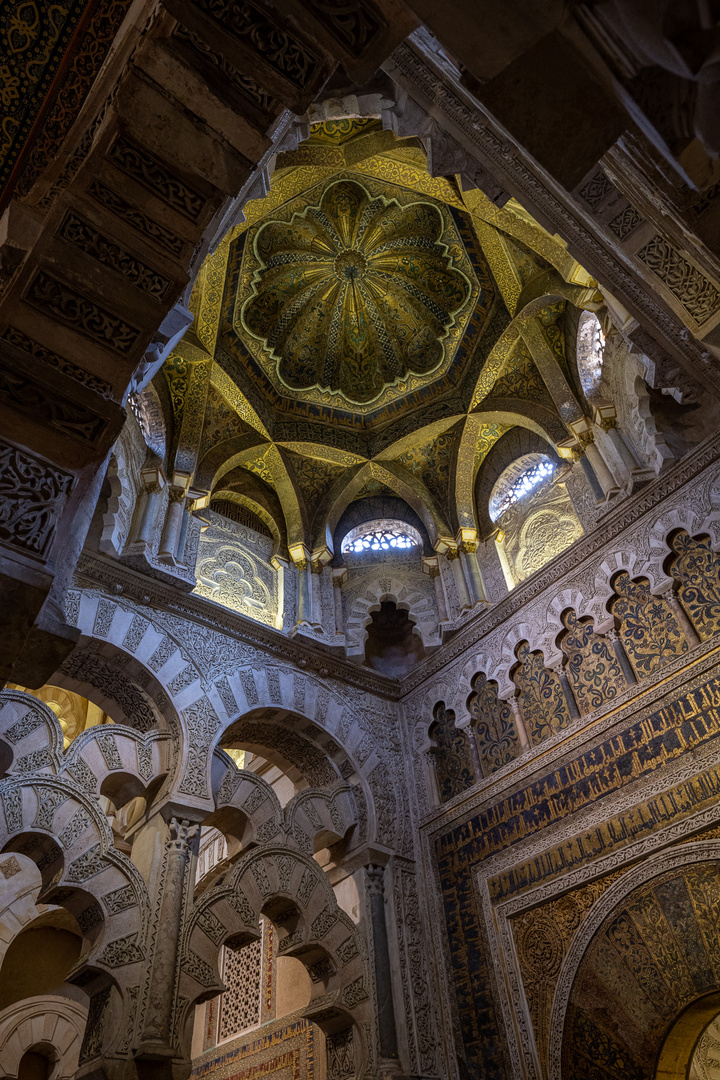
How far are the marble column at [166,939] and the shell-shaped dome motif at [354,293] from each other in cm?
609

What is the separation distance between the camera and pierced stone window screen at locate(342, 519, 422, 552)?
1012cm

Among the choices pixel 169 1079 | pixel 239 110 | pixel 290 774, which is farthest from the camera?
pixel 290 774

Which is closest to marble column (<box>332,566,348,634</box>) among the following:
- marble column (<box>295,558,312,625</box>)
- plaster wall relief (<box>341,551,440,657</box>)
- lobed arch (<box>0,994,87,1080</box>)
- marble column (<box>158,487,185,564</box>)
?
plaster wall relief (<box>341,551,440,657</box>)

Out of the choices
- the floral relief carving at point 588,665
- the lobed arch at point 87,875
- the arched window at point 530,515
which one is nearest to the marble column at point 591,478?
the arched window at point 530,515

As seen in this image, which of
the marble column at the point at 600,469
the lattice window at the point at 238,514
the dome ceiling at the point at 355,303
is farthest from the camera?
the lattice window at the point at 238,514

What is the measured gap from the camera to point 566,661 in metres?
7.34

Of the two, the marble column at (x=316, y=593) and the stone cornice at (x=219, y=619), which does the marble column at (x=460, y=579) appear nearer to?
the stone cornice at (x=219, y=619)

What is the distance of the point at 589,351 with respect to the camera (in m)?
8.42

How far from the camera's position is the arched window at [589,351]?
824 centimetres

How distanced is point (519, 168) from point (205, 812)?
5817 mm

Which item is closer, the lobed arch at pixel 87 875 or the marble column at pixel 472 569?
the lobed arch at pixel 87 875

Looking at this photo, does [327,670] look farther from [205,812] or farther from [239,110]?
[239,110]

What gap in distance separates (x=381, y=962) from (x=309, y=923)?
90cm

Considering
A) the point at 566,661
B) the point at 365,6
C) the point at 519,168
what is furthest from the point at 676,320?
the point at 365,6
